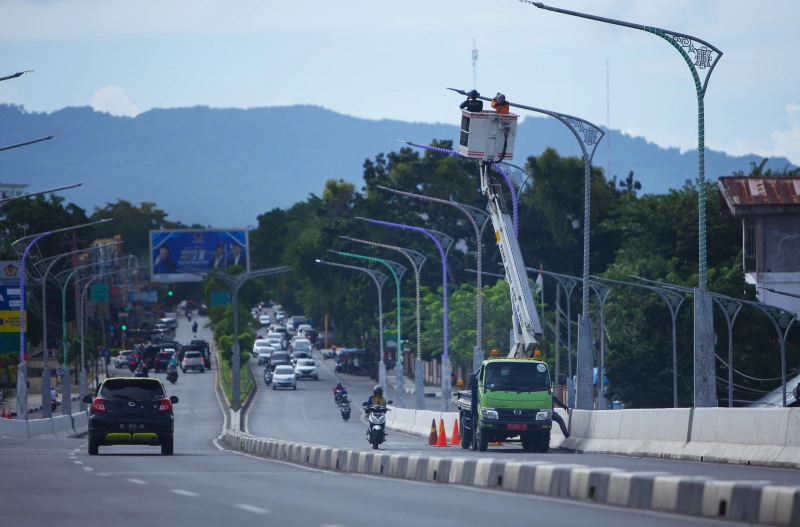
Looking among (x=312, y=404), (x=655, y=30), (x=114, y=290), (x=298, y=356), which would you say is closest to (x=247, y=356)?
(x=298, y=356)

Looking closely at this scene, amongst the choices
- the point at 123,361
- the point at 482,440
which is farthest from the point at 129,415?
the point at 123,361

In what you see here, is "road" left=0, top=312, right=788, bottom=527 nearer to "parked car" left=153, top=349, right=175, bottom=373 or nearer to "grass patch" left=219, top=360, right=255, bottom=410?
"grass patch" left=219, top=360, right=255, bottom=410

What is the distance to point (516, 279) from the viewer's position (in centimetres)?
3519

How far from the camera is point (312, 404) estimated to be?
81.6m

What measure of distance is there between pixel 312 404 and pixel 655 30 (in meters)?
58.4

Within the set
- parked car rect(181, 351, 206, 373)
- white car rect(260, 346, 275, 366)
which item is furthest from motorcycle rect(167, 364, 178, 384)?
white car rect(260, 346, 275, 366)

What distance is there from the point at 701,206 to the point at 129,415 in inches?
493

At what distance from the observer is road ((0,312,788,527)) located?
12.2 meters

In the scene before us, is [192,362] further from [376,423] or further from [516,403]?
[516,403]

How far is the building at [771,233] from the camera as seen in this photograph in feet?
196

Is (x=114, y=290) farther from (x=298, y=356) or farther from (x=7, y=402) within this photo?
(x=7, y=402)

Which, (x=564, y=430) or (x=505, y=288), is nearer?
(x=564, y=430)

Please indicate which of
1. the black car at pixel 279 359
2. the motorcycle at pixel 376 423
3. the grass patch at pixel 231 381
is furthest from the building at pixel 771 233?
the black car at pixel 279 359

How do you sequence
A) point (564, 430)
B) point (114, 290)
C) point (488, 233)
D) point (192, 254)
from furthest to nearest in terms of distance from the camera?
point (114, 290), point (192, 254), point (488, 233), point (564, 430)
